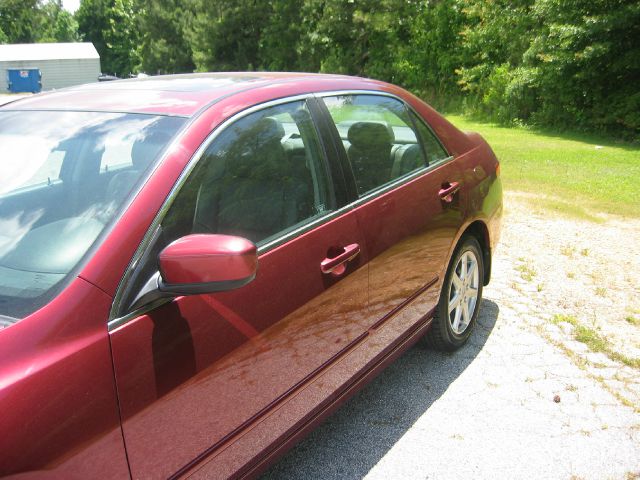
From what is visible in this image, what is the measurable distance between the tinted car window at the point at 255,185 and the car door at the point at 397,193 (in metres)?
0.22

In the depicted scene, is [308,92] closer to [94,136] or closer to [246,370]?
[94,136]

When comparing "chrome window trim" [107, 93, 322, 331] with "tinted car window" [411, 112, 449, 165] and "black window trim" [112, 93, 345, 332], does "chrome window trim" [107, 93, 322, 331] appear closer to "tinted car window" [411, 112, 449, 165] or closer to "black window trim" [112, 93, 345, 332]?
"black window trim" [112, 93, 345, 332]

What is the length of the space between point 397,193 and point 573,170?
809cm

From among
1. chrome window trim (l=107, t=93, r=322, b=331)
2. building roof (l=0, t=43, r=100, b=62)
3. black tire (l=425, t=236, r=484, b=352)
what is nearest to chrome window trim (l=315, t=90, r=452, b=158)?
chrome window trim (l=107, t=93, r=322, b=331)

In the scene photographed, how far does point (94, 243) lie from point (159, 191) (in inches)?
10.2

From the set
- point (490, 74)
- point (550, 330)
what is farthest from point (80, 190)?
point (490, 74)

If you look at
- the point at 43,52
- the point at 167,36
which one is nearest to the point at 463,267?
the point at 167,36

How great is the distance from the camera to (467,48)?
2161 cm

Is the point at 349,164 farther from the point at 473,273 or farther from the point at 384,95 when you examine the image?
the point at 473,273

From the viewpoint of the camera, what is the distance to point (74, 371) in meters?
1.60

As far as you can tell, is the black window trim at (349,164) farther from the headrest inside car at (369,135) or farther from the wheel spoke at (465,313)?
the wheel spoke at (465,313)

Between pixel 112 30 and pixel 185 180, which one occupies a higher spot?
pixel 185 180

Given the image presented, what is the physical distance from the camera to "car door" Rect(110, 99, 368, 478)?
177 cm

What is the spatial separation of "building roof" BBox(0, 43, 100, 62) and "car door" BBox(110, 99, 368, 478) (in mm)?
57987
